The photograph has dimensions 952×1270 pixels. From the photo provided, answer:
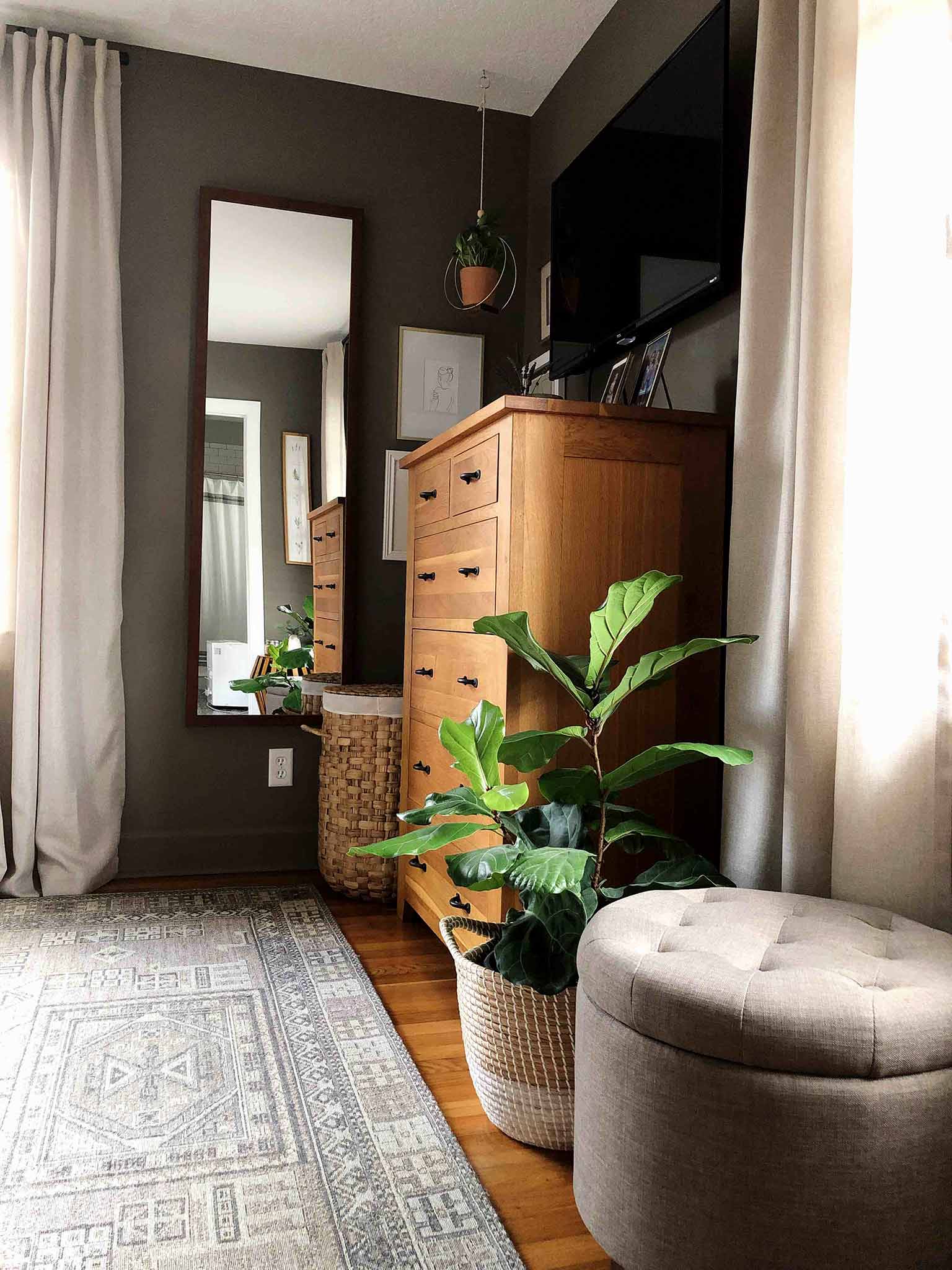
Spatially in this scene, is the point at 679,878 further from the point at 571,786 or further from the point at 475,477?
the point at 475,477

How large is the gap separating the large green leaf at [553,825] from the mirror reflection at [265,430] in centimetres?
178

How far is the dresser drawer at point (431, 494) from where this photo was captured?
243 centimetres

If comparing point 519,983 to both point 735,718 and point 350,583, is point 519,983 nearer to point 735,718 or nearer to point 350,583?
point 735,718

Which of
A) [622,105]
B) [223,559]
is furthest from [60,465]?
[622,105]

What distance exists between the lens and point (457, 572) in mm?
2336

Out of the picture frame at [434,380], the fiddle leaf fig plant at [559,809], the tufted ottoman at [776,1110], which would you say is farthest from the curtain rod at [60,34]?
the tufted ottoman at [776,1110]

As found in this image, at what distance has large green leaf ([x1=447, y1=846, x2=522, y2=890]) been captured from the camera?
1.48 m

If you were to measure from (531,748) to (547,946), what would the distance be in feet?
1.03

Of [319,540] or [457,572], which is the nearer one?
[457,572]

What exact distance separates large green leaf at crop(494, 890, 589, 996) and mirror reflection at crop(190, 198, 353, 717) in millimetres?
1918

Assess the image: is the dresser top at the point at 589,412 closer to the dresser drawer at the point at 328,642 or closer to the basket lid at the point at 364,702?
the basket lid at the point at 364,702

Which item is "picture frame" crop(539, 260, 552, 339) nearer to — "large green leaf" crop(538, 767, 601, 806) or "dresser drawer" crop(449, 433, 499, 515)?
"dresser drawer" crop(449, 433, 499, 515)

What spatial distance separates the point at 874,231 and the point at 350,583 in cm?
215

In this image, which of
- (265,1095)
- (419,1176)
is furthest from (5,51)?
(419,1176)
